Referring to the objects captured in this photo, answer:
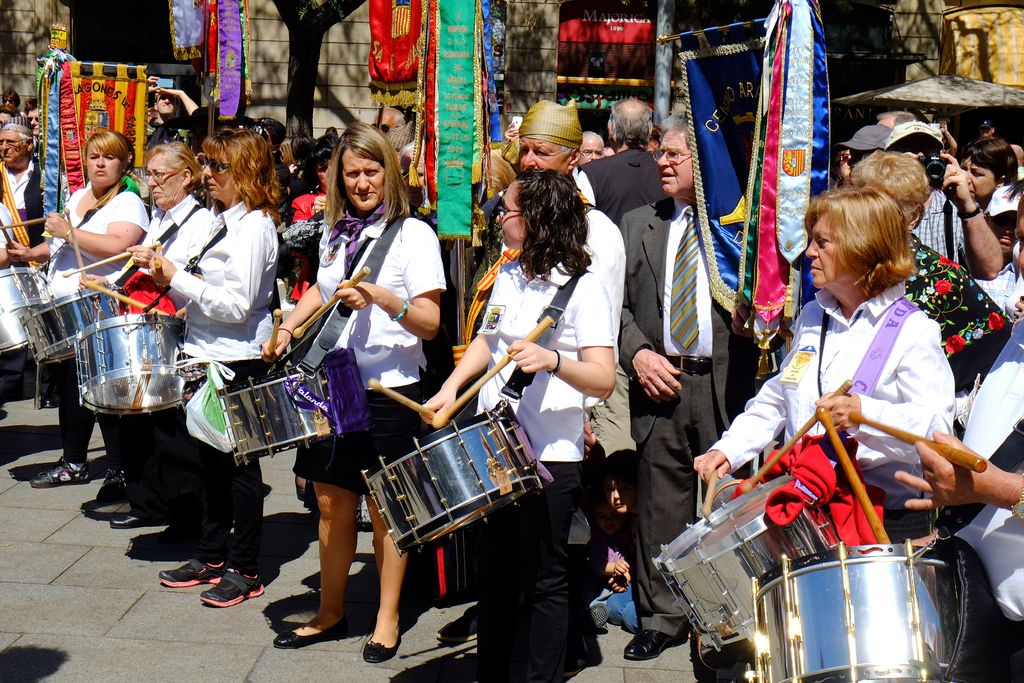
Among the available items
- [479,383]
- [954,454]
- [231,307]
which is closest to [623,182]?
[231,307]

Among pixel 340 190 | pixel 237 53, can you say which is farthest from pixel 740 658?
pixel 237 53

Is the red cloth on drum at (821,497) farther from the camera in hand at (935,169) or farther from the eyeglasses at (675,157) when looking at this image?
the camera in hand at (935,169)

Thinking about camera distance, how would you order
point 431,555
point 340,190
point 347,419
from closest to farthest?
point 347,419, point 340,190, point 431,555

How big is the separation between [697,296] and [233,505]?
2367 millimetres

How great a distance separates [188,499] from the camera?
6172mm

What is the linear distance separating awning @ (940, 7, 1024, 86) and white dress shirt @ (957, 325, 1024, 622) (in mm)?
14156

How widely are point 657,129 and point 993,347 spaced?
5568 mm

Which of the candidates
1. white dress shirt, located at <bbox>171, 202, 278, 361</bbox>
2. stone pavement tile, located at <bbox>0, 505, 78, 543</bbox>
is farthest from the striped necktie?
stone pavement tile, located at <bbox>0, 505, 78, 543</bbox>

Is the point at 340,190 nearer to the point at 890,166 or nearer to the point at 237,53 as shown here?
the point at 890,166

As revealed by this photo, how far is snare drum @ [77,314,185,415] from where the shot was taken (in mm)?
5305

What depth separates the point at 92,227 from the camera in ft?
21.1

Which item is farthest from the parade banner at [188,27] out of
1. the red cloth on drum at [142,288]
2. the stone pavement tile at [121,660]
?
the stone pavement tile at [121,660]

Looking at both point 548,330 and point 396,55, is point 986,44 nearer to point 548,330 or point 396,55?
point 396,55

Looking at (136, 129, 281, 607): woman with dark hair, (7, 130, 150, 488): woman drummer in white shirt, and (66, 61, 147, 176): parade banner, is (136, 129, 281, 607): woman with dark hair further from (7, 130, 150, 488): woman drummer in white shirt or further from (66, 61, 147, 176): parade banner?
(66, 61, 147, 176): parade banner
